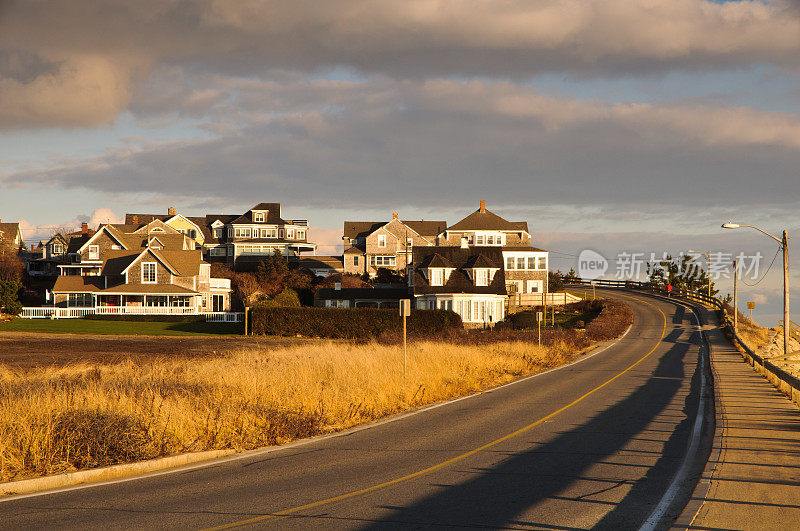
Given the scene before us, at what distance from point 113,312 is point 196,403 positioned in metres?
60.8

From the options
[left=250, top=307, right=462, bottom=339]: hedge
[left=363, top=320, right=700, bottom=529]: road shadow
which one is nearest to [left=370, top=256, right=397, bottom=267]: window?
[left=250, top=307, right=462, bottom=339]: hedge

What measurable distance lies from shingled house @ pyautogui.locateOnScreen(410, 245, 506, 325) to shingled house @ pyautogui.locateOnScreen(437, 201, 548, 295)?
12.8m

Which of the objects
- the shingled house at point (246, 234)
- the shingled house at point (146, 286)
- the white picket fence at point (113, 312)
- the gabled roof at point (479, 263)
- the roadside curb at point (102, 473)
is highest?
the shingled house at point (246, 234)

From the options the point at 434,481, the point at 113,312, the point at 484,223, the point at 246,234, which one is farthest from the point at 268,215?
the point at 434,481

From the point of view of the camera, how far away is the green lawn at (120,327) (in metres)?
56.6

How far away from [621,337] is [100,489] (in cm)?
5678

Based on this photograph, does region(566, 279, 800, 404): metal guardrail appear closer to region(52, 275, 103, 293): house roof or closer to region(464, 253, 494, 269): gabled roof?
region(464, 253, 494, 269): gabled roof

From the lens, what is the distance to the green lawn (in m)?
56.6

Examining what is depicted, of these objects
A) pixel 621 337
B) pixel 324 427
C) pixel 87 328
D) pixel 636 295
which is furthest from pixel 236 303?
pixel 324 427

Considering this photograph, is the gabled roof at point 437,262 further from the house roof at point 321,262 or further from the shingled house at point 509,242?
the house roof at point 321,262

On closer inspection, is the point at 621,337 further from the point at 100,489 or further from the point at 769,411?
the point at 100,489

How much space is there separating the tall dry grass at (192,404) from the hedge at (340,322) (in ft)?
99.7

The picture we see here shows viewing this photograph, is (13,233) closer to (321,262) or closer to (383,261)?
(321,262)

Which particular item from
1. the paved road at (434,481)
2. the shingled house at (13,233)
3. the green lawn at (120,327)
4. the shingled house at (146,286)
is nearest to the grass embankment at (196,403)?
the paved road at (434,481)
